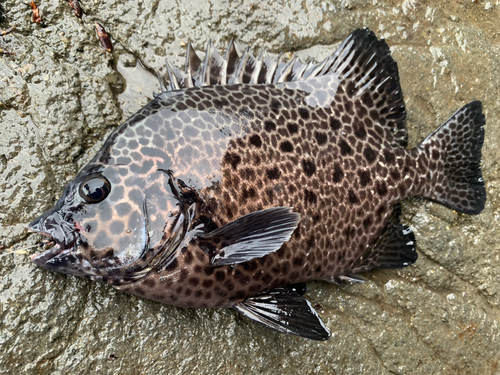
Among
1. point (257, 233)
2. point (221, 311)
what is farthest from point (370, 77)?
point (221, 311)

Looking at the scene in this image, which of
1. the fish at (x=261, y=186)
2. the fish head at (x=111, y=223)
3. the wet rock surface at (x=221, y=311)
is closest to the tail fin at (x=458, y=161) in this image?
the fish at (x=261, y=186)

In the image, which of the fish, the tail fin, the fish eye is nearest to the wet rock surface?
the tail fin

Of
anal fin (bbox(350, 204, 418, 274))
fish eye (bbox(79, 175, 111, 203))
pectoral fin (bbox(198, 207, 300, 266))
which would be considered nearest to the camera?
fish eye (bbox(79, 175, 111, 203))

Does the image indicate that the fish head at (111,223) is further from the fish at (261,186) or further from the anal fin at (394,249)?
the anal fin at (394,249)

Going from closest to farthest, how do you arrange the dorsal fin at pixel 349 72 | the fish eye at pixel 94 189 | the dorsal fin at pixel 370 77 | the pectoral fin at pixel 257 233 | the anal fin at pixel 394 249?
the fish eye at pixel 94 189, the pectoral fin at pixel 257 233, the dorsal fin at pixel 349 72, the dorsal fin at pixel 370 77, the anal fin at pixel 394 249

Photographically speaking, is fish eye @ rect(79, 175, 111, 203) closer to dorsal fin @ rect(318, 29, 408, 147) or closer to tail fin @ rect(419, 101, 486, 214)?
dorsal fin @ rect(318, 29, 408, 147)

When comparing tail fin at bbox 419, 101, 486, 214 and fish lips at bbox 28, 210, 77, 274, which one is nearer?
fish lips at bbox 28, 210, 77, 274
